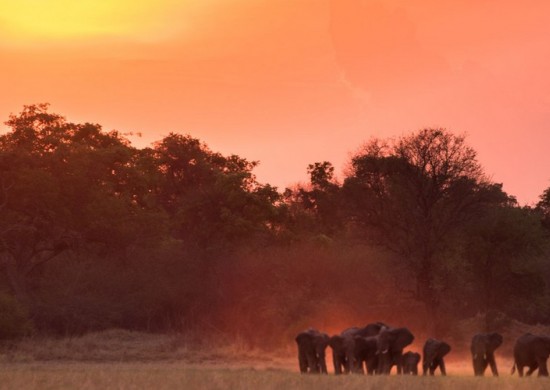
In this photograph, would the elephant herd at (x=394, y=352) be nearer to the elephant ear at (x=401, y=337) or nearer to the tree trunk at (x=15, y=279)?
the elephant ear at (x=401, y=337)

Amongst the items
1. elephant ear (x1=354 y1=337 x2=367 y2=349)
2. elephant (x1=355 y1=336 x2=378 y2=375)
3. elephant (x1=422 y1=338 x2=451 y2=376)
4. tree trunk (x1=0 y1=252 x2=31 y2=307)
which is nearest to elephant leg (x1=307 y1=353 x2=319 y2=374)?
elephant (x1=355 y1=336 x2=378 y2=375)

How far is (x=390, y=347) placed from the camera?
116 feet

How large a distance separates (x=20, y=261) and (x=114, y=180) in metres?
9.31

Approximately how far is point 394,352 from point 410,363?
803mm

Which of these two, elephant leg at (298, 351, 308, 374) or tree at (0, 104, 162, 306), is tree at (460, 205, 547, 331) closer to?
tree at (0, 104, 162, 306)

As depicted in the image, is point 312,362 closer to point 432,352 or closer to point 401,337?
point 401,337

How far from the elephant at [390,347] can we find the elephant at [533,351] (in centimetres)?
362

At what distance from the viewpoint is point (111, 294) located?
192 ft

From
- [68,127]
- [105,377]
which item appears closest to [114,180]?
[68,127]

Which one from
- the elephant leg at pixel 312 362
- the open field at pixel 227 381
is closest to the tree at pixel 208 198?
the elephant leg at pixel 312 362

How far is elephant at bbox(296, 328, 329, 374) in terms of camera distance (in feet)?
117

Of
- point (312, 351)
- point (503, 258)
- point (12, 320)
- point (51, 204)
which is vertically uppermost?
point (51, 204)

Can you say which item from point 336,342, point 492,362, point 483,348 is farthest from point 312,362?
point 492,362

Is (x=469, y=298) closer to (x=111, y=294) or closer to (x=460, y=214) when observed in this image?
(x=460, y=214)
